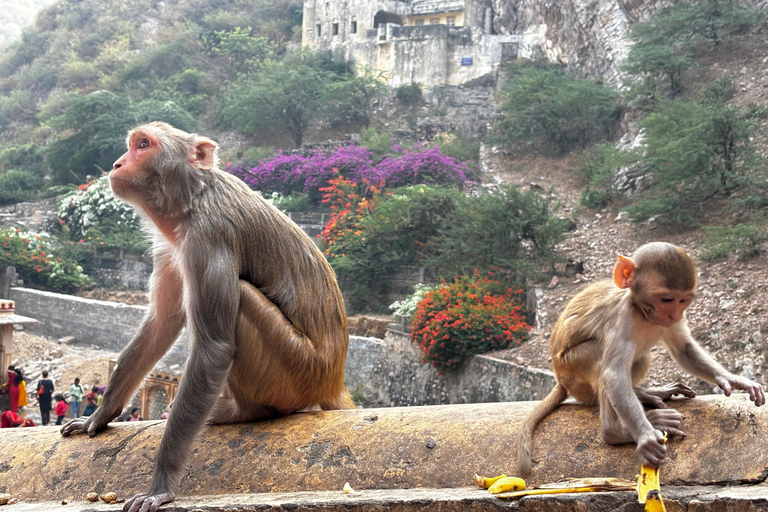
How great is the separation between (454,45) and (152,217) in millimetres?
36670

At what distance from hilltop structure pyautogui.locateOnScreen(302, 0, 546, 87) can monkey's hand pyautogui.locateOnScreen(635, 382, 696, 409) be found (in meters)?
34.4

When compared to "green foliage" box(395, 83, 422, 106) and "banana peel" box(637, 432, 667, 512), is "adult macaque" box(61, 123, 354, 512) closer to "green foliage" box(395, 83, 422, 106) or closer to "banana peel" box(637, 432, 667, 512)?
"banana peel" box(637, 432, 667, 512)

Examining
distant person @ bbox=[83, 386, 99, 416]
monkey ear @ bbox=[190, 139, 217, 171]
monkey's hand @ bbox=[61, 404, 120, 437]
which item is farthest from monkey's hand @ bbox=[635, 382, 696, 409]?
distant person @ bbox=[83, 386, 99, 416]

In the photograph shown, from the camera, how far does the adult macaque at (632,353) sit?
2656 millimetres

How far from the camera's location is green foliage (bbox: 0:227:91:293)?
24.4 metres

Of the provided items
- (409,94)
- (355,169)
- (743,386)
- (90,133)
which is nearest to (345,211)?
(355,169)

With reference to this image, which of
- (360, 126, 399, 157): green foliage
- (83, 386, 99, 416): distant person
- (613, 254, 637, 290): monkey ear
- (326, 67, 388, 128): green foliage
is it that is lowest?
(83, 386, 99, 416): distant person

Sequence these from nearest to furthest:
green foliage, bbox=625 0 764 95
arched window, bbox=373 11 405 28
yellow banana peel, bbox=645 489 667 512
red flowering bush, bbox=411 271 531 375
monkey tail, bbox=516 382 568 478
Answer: yellow banana peel, bbox=645 489 667 512 → monkey tail, bbox=516 382 568 478 → red flowering bush, bbox=411 271 531 375 → green foliage, bbox=625 0 764 95 → arched window, bbox=373 11 405 28

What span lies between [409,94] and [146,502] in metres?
34.9

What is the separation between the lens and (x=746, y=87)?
1872 cm

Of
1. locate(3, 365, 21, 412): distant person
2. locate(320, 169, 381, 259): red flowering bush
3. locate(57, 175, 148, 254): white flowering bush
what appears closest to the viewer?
locate(3, 365, 21, 412): distant person

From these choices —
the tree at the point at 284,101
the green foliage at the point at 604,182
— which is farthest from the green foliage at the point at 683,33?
the tree at the point at 284,101

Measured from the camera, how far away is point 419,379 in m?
14.7

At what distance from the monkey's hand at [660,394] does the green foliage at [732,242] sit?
33.6ft
